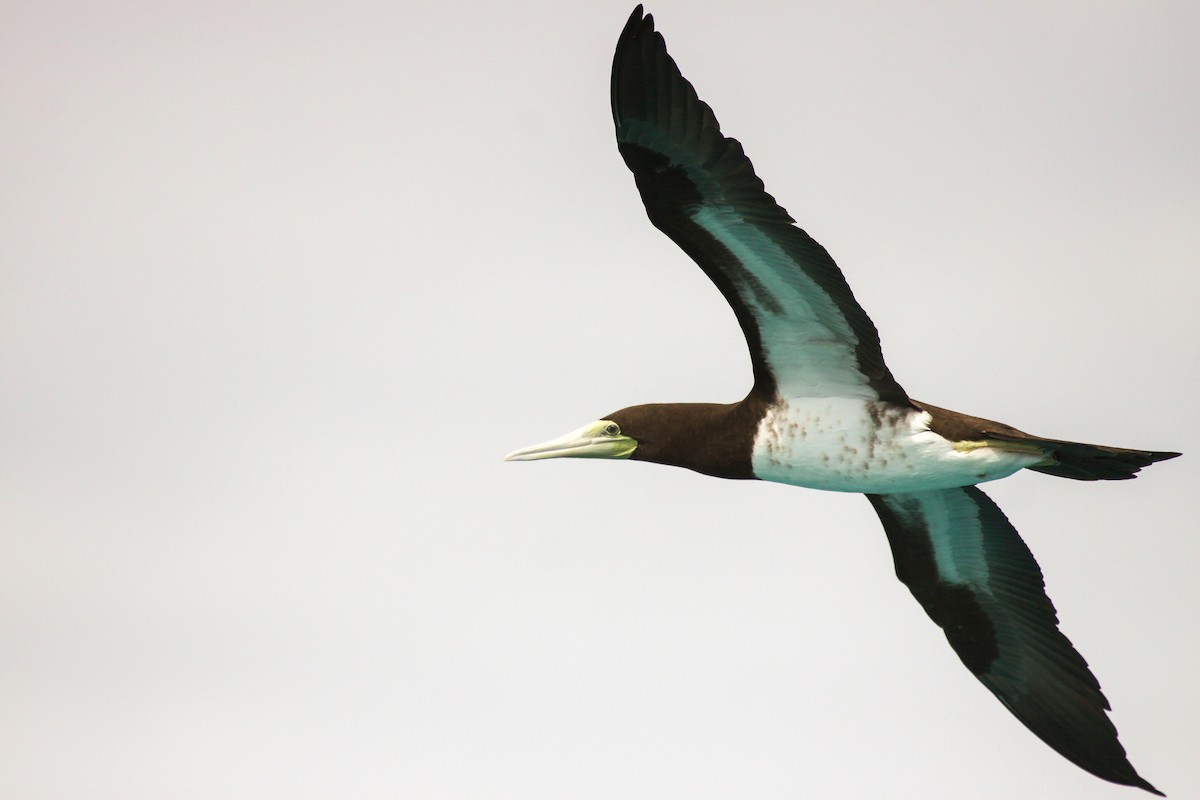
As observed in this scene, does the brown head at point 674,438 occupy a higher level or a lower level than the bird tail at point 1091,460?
higher

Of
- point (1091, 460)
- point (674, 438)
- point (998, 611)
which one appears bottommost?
point (998, 611)

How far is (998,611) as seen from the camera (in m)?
18.9

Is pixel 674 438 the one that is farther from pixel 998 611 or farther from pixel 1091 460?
pixel 998 611

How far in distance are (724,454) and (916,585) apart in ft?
13.1

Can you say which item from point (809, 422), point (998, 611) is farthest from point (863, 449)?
point (998, 611)

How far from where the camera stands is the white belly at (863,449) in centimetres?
1606

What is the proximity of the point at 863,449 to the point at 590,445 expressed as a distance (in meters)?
2.94

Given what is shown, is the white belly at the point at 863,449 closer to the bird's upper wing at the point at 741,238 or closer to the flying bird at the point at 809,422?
the flying bird at the point at 809,422

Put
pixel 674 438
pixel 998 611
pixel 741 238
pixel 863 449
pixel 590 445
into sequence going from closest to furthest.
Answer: pixel 741 238 → pixel 863 449 → pixel 674 438 → pixel 590 445 → pixel 998 611

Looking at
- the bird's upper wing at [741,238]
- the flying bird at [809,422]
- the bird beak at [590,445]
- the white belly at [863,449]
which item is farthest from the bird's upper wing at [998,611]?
the bird beak at [590,445]

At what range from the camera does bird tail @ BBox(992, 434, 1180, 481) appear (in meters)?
15.8

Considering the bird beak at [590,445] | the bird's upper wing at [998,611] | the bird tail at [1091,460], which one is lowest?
the bird's upper wing at [998,611]

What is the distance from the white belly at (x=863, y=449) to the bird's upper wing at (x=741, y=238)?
197mm

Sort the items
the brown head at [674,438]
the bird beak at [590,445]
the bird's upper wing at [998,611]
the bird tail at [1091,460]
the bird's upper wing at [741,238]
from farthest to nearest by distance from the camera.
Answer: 1. the bird's upper wing at [998,611]
2. the bird beak at [590,445]
3. the brown head at [674,438]
4. the bird tail at [1091,460]
5. the bird's upper wing at [741,238]
